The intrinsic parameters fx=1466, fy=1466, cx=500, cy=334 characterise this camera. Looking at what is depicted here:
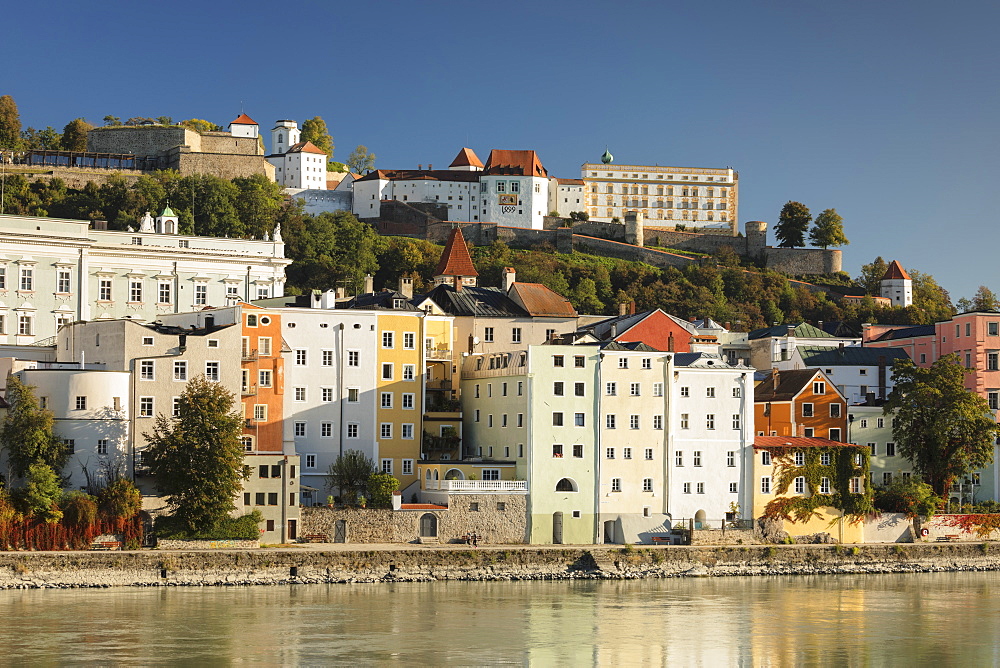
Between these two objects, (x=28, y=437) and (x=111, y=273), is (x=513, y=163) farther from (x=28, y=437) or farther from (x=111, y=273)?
(x=28, y=437)

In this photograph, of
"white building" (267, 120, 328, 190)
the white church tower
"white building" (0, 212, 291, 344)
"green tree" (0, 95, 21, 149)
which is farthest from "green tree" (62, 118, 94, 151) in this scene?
the white church tower

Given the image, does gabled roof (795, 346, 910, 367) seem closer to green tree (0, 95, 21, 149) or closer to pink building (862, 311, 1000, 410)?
pink building (862, 311, 1000, 410)

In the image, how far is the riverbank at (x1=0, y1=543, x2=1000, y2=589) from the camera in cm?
5034

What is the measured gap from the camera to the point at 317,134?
160 metres

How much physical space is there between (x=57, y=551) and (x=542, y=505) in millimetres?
19179

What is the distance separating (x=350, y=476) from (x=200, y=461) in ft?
26.1

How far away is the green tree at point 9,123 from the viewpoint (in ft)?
429

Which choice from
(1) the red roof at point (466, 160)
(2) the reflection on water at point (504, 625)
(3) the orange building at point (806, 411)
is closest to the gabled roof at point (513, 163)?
(1) the red roof at point (466, 160)

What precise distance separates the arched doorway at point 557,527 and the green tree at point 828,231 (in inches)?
3209

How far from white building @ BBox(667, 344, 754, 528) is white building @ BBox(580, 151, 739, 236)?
84.3 metres

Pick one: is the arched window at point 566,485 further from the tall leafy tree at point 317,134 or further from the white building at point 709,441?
→ the tall leafy tree at point 317,134

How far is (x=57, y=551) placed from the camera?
51.3 meters

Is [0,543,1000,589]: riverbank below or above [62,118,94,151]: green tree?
below

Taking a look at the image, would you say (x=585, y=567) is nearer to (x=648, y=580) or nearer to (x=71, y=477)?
(x=648, y=580)
